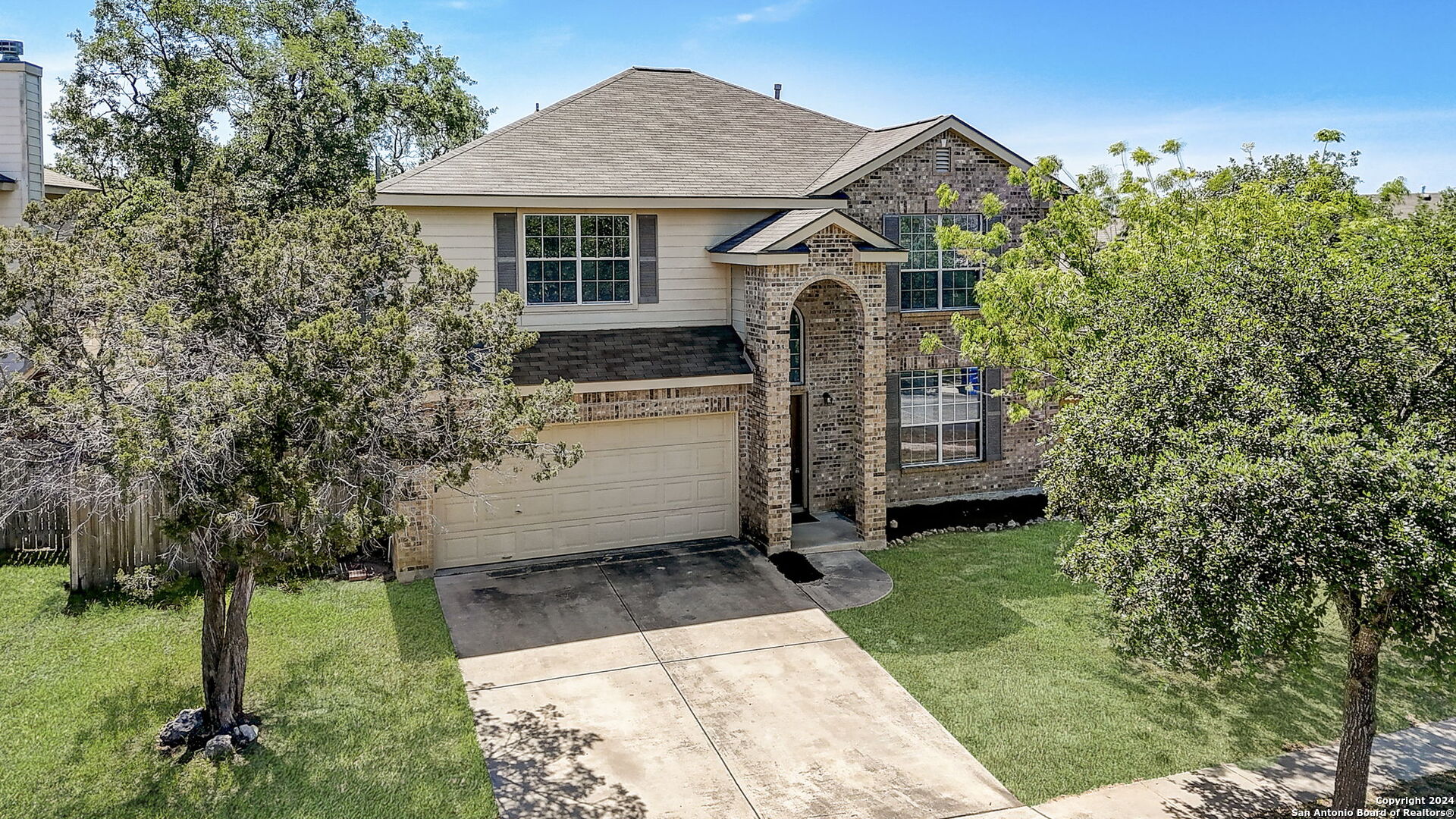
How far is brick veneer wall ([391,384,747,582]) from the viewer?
14.2 meters

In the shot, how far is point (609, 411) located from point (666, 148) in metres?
4.94

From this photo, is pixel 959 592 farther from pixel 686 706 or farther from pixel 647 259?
pixel 647 259

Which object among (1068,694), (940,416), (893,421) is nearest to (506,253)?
(893,421)

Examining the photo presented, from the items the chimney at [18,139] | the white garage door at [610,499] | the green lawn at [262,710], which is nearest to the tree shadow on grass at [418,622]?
the green lawn at [262,710]

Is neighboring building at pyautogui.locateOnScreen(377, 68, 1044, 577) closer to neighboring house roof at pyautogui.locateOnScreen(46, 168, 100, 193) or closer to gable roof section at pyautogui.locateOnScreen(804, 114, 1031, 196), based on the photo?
gable roof section at pyautogui.locateOnScreen(804, 114, 1031, 196)

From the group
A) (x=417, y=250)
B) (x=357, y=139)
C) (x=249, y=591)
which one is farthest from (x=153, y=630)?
(x=357, y=139)

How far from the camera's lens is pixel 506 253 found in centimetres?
1511

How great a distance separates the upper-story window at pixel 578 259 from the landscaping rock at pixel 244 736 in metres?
7.50

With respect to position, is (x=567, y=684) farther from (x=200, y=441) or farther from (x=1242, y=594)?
(x=1242, y=594)

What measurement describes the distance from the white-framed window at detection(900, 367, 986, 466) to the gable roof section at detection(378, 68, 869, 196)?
415 cm

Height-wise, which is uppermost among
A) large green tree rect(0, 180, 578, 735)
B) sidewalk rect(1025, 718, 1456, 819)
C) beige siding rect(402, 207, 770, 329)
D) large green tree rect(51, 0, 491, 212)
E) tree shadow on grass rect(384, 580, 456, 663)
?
large green tree rect(51, 0, 491, 212)

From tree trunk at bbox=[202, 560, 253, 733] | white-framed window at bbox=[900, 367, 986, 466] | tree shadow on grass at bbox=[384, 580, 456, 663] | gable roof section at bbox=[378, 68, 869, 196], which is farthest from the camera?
white-framed window at bbox=[900, 367, 986, 466]

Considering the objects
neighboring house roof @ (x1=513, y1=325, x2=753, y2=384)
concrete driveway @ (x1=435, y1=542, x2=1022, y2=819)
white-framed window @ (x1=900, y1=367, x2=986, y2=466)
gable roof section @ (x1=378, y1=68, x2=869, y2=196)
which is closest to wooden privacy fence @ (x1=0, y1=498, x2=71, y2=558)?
concrete driveway @ (x1=435, y1=542, x2=1022, y2=819)

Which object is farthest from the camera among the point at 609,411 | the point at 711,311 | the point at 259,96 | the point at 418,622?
the point at 259,96
